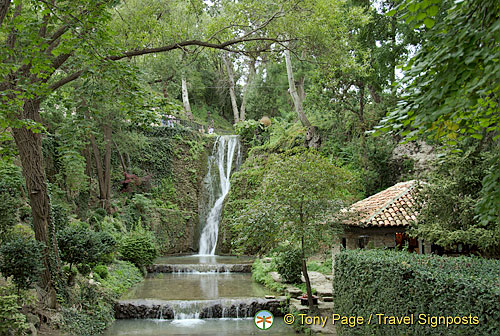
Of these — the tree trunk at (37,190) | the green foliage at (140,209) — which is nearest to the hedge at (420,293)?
the tree trunk at (37,190)

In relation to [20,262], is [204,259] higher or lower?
lower

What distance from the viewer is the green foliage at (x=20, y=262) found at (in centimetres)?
803

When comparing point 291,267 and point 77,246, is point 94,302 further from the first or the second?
point 291,267

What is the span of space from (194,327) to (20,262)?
4.80 meters

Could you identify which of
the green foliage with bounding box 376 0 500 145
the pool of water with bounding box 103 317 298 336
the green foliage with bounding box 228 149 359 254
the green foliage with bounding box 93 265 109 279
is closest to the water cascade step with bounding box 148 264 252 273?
the green foliage with bounding box 93 265 109 279

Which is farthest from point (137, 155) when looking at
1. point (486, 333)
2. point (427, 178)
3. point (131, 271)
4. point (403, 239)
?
point (486, 333)

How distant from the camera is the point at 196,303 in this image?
462 inches

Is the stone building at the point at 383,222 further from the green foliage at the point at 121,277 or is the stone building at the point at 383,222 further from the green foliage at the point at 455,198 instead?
the green foliage at the point at 121,277

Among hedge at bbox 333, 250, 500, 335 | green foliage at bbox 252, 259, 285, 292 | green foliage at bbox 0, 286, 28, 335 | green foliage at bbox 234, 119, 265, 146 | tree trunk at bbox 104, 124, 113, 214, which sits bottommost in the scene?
green foliage at bbox 252, 259, 285, 292

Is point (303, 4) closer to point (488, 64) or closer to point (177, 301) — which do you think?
point (488, 64)

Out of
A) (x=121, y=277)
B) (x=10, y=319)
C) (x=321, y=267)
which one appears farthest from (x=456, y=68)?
(x=321, y=267)

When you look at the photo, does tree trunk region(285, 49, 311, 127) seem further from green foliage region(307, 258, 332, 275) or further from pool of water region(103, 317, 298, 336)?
pool of water region(103, 317, 298, 336)

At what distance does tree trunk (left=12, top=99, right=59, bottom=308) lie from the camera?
29.6 feet

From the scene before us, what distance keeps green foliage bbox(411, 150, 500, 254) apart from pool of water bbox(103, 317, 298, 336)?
4.45 m
